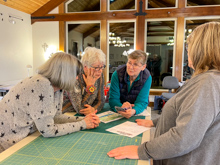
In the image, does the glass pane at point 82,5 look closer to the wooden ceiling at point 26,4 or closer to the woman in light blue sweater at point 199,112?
the wooden ceiling at point 26,4

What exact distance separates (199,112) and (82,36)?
6.48 metres

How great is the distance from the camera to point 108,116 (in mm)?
1838

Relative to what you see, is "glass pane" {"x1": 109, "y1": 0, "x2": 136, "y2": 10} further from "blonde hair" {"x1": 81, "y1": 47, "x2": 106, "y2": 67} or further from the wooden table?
the wooden table

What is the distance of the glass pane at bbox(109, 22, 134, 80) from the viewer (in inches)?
258

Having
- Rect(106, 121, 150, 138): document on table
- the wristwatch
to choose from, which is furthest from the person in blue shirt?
Rect(106, 121, 150, 138): document on table

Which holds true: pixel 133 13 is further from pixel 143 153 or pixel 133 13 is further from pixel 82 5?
pixel 143 153

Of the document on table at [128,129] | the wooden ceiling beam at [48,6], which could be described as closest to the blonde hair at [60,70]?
the document on table at [128,129]

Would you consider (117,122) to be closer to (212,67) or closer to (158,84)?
(212,67)

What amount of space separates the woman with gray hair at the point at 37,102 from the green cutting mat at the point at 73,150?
9 cm

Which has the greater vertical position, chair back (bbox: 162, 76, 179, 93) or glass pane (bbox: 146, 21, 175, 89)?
glass pane (bbox: 146, 21, 175, 89)

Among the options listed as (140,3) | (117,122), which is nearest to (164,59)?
(140,3)

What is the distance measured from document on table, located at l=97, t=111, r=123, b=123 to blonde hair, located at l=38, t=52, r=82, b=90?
58 cm

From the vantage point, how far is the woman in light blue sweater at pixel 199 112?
0.85 m

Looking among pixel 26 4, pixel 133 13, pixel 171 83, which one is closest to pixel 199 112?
pixel 171 83
